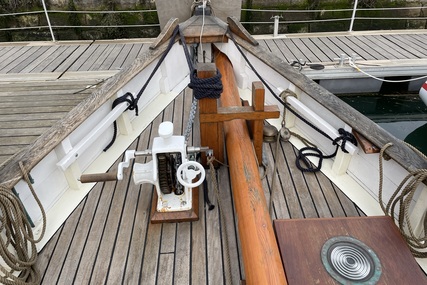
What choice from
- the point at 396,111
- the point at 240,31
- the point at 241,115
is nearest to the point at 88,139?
the point at 241,115

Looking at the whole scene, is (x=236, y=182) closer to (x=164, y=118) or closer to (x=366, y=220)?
(x=366, y=220)

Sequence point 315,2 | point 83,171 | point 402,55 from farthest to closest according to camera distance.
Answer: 1. point 315,2
2. point 402,55
3. point 83,171

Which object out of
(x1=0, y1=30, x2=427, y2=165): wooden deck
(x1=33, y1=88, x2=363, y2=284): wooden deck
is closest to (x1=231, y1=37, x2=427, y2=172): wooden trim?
(x1=33, y1=88, x2=363, y2=284): wooden deck

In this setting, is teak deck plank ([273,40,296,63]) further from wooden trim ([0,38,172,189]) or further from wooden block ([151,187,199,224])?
wooden block ([151,187,199,224])

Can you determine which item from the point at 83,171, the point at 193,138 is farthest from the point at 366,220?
the point at 83,171

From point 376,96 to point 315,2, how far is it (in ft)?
12.2

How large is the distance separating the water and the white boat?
3.33 m

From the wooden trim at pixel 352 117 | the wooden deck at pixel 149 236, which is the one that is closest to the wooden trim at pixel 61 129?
the wooden deck at pixel 149 236

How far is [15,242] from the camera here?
160 cm

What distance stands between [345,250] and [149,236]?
1110mm

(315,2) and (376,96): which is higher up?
(315,2)

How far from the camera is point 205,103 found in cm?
201

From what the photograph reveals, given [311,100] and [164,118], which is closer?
[311,100]

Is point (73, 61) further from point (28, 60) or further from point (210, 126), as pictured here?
point (210, 126)
